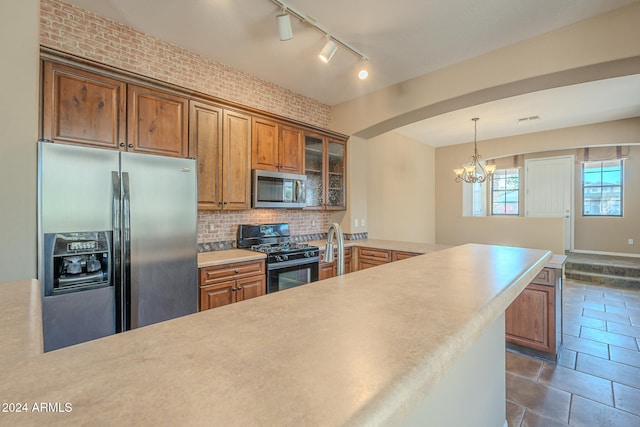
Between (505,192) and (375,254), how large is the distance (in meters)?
6.10

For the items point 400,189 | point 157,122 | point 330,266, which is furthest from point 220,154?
point 400,189

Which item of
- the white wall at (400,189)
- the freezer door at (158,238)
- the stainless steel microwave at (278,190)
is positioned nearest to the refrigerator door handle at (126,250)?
the freezer door at (158,238)

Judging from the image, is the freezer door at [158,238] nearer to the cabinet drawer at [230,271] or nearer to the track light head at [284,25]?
the cabinet drawer at [230,271]

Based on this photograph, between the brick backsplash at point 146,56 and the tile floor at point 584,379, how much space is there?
391 cm

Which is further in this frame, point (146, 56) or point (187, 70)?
point (187, 70)

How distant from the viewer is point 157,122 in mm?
2572

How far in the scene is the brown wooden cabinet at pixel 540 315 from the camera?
2666mm

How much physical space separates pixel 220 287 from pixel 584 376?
10.7ft

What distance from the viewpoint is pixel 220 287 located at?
2.68 m

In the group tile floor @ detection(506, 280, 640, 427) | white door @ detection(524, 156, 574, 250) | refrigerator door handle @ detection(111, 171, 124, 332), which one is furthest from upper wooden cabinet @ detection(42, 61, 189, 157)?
white door @ detection(524, 156, 574, 250)

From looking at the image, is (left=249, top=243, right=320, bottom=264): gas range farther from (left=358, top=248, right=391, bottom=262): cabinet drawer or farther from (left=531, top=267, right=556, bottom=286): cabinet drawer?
(left=531, top=267, right=556, bottom=286): cabinet drawer

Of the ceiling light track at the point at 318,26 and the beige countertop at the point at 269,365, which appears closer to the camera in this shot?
the beige countertop at the point at 269,365

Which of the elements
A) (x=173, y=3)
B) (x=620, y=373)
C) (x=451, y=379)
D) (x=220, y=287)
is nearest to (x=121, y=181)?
(x=220, y=287)

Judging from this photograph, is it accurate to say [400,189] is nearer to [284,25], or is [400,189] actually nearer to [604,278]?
[604,278]
